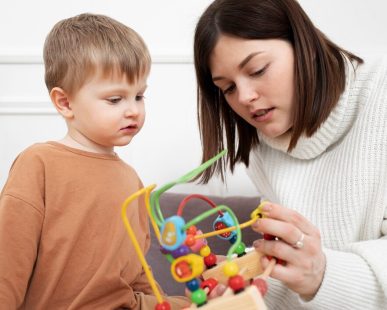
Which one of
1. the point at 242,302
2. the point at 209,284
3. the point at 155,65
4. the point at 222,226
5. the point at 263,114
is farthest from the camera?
the point at 155,65

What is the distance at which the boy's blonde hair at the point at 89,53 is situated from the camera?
92cm

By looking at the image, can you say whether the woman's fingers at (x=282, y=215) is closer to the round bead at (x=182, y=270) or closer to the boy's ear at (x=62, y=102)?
A: the round bead at (x=182, y=270)

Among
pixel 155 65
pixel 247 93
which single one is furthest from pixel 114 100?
pixel 155 65

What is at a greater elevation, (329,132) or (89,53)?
(89,53)

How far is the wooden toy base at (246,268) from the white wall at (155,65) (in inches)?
39.9

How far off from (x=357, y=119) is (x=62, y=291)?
763mm

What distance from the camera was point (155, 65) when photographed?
5.58 ft

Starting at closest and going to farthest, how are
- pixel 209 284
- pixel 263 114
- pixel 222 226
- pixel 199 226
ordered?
pixel 209 284 < pixel 222 226 < pixel 263 114 < pixel 199 226

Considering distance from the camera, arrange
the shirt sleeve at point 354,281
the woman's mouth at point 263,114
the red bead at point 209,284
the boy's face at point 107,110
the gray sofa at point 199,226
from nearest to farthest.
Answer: the red bead at point 209,284, the shirt sleeve at point 354,281, the boy's face at point 107,110, the woman's mouth at point 263,114, the gray sofa at point 199,226

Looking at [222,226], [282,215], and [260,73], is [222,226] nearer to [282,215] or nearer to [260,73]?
[282,215]

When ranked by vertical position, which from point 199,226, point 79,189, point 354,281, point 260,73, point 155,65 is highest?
point 260,73

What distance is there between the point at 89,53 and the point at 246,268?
53 centimetres

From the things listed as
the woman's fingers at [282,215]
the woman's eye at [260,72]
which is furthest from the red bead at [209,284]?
the woman's eye at [260,72]

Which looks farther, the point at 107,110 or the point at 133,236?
the point at 107,110
